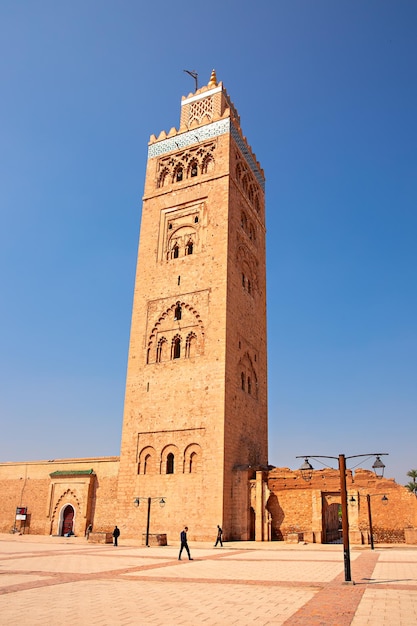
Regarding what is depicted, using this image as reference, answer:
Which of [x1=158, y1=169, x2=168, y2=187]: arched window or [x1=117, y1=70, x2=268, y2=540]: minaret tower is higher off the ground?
[x1=158, y1=169, x2=168, y2=187]: arched window

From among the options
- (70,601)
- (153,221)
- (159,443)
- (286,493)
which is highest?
(153,221)

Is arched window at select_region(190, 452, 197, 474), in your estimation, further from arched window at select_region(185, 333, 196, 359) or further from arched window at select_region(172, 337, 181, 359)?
arched window at select_region(172, 337, 181, 359)

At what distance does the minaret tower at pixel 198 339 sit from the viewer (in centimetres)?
2120

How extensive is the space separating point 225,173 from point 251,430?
13.5m

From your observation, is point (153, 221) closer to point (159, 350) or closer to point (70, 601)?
point (159, 350)

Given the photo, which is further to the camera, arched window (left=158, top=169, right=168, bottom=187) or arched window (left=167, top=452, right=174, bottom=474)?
arched window (left=158, top=169, right=168, bottom=187)

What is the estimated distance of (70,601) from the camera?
281 inches

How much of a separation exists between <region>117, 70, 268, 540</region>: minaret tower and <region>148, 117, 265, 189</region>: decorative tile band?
0.25 feet

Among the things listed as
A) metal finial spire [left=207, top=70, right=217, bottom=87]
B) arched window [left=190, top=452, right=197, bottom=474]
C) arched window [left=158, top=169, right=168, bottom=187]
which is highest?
metal finial spire [left=207, top=70, right=217, bottom=87]

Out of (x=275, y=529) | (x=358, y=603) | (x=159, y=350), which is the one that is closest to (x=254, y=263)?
(x=159, y=350)

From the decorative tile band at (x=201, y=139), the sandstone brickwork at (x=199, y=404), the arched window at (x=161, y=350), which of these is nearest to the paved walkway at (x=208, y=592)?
the sandstone brickwork at (x=199, y=404)

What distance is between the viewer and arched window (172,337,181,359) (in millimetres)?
24141

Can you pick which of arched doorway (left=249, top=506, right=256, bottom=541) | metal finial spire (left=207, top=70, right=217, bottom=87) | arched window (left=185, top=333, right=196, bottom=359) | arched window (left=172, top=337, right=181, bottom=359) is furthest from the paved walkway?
metal finial spire (left=207, top=70, right=217, bottom=87)

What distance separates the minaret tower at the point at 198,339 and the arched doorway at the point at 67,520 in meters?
4.59
